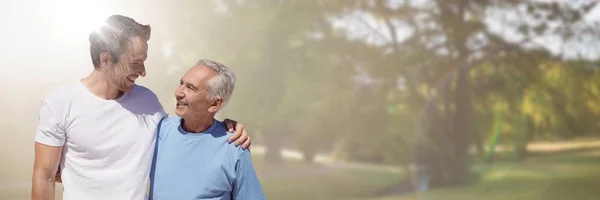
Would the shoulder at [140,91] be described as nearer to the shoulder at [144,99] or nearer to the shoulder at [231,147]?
the shoulder at [144,99]

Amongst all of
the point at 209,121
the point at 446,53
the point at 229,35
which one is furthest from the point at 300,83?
the point at 209,121

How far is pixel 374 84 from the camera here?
4.04 metres

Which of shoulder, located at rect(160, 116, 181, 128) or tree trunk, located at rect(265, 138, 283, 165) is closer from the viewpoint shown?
shoulder, located at rect(160, 116, 181, 128)

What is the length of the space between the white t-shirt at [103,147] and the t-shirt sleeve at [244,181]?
0.14 m

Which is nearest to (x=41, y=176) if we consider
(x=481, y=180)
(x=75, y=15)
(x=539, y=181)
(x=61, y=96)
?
(x=61, y=96)

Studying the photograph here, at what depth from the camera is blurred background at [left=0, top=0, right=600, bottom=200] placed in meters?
3.88

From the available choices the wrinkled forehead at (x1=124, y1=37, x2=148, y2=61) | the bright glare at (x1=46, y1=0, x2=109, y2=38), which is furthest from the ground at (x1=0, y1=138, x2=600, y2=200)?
the wrinkled forehead at (x1=124, y1=37, x2=148, y2=61)

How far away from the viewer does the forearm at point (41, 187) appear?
1048 mm

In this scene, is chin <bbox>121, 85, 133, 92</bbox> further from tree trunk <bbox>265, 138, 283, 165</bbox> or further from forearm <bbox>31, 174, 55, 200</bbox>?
tree trunk <bbox>265, 138, 283, 165</bbox>

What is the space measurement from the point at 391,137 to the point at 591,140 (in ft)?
4.13

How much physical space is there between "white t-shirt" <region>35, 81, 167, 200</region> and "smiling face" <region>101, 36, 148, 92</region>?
4 centimetres

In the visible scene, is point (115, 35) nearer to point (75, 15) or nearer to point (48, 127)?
point (48, 127)

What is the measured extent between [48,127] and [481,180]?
3588 mm

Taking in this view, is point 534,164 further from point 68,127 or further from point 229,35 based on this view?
point 68,127
